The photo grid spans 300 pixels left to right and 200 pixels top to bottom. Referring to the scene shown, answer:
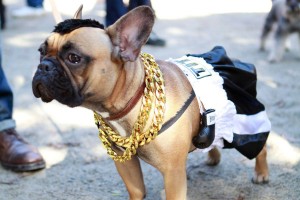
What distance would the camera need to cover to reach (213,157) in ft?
10.6

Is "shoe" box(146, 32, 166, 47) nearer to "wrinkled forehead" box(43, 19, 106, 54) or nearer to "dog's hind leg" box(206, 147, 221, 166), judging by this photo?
"dog's hind leg" box(206, 147, 221, 166)

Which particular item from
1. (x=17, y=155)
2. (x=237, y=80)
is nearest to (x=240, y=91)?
(x=237, y=80)

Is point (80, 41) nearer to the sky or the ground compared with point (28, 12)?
nearer to the sky

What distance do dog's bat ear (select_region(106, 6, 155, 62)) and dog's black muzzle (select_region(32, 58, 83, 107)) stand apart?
0.25 metres

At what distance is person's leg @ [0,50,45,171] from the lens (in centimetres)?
324

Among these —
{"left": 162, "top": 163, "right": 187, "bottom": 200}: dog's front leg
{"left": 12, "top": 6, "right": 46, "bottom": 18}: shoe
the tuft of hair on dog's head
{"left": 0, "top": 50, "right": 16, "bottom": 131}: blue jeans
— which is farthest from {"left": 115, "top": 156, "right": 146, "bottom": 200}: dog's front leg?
{"left": 12, "top": 6, "right": 46, "bottom": 18}: shoe

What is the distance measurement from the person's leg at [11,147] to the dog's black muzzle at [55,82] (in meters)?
1.25

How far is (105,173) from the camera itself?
3.23 meters

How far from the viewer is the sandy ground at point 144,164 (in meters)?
3.00

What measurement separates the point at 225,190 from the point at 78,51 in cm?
141

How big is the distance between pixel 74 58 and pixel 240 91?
1.07m

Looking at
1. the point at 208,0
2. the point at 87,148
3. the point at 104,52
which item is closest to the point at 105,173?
the point at 87,148

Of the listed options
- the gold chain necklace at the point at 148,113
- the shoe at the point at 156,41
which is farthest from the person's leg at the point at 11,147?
the shoe at the point at 156,41

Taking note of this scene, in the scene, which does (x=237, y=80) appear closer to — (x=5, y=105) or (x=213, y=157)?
(x=213, y=157)
